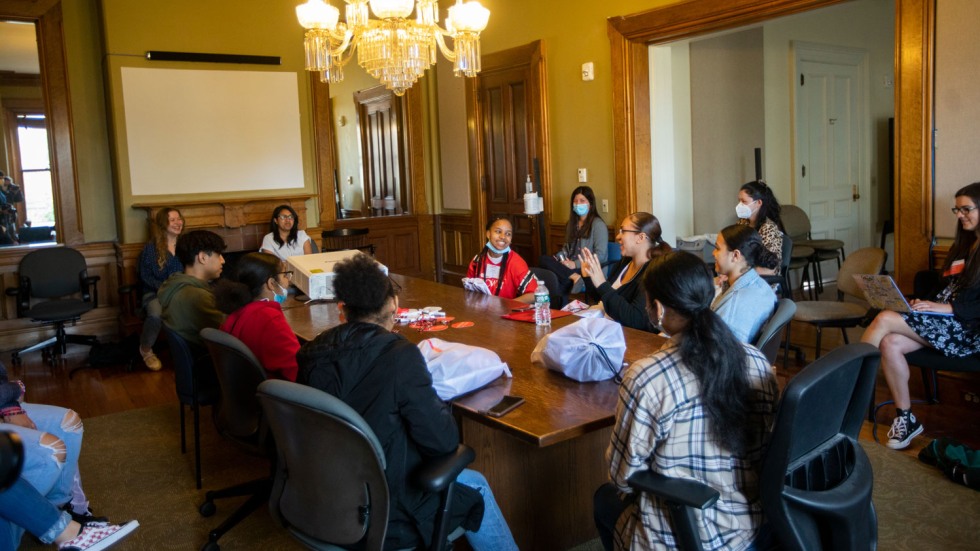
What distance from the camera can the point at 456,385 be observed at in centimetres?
238

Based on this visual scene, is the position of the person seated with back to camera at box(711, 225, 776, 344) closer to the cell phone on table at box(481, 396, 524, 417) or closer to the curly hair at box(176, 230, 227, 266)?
the cell phone on table at box(481, 396, 524, 417)

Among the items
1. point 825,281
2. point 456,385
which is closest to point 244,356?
point 456,385

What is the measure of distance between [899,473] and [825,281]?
4911 millimetres

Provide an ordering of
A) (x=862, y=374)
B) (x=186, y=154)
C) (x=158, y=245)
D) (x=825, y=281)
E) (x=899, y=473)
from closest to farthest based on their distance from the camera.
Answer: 1. (x=862, y=374)
2. (x=899, y=473)
3. (x=158, y=245)
4. (x=186, y=154)
5. (x=825, y=281)

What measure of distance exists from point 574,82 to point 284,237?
2661mm

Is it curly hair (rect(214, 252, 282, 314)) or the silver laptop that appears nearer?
curly hair (rect(214, 252, 282, 314))

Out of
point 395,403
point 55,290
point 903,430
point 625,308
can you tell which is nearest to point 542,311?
point 625,308

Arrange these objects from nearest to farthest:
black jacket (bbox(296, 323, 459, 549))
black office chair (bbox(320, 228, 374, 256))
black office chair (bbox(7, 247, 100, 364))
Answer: black jacket (bbox(296, 323, 459, 549))
black office chair (bbox(7, 247, 100, 364))
black office chair (bbox(320, 228, 374, 256))

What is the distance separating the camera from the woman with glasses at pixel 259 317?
304 cm

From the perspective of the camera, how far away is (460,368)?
7.96ft

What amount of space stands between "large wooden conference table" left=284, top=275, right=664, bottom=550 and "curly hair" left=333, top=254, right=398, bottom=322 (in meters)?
0.41

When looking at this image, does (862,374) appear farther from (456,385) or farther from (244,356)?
(244,356)

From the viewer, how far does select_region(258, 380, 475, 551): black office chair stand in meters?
1.84

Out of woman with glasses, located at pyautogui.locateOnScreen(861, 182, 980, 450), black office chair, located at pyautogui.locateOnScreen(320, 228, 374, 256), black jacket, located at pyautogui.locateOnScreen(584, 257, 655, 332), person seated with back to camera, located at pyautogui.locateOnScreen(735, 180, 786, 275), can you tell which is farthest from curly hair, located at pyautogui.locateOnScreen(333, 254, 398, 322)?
black office chair, located at pyautogui.locateOnScreen(320, 228, 374, 256)
